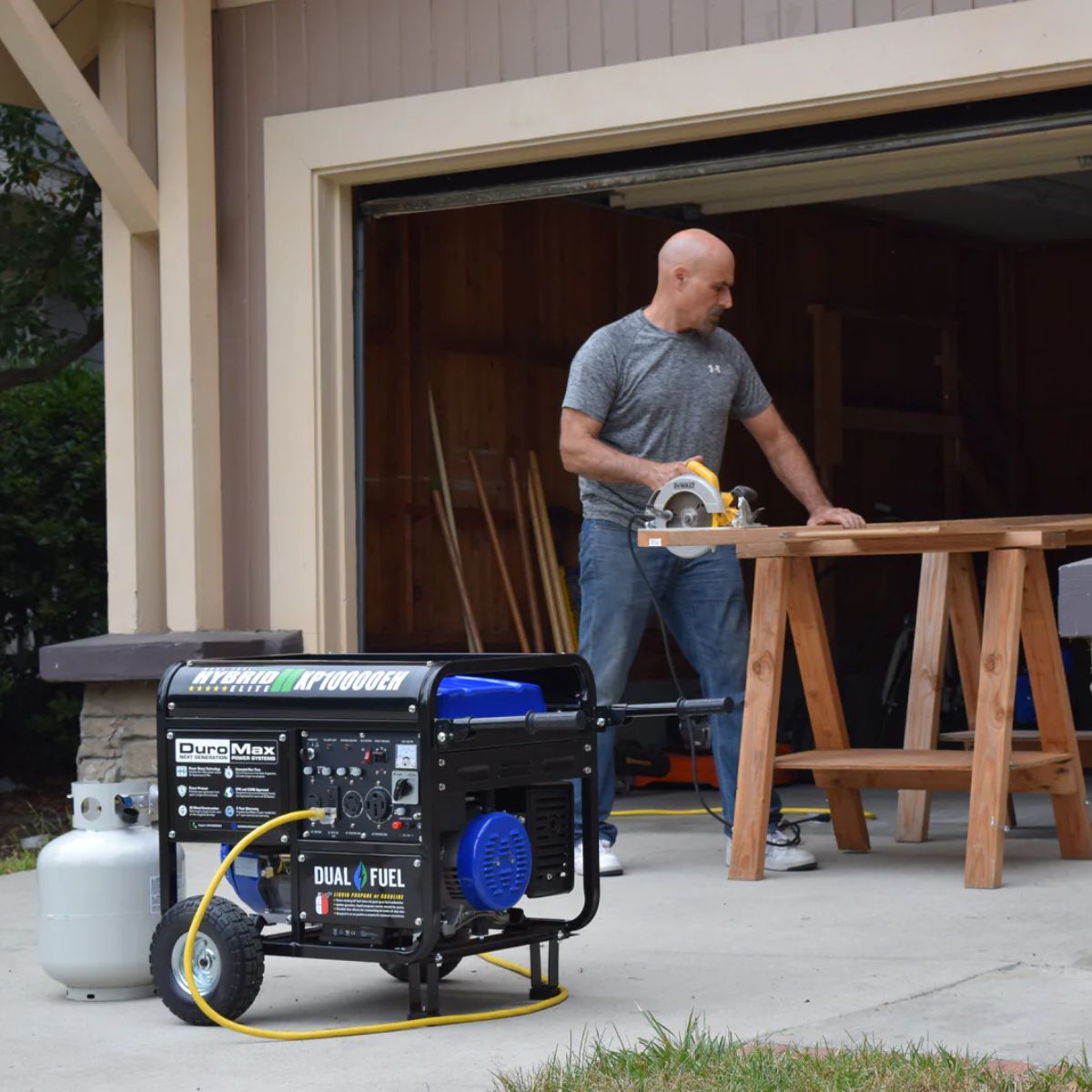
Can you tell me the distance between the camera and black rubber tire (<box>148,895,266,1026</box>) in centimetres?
379

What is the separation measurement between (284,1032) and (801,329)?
9042 millimetres

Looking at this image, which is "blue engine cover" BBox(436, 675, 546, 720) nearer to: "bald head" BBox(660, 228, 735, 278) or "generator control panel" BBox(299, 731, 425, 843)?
"generator control panel" BBox(299, 731, 425, 843)

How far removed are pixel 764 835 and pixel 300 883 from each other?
2059mm

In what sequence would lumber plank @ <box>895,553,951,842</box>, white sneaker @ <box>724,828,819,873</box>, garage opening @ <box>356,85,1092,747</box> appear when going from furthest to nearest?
1. garage opening @ <box>356,85,1092,747</box>
2. lumber plank @ <box>895,553,951,842</box>
3. white sneaker @ <box>724,828,819,873</box>

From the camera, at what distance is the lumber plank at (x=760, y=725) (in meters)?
5.60

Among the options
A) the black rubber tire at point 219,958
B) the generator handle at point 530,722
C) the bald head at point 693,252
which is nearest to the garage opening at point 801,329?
the bald head at point 693,252

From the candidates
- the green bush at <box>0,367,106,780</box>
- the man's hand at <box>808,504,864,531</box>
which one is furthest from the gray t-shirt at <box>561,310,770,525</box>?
the green bush at <box>0,367,106,780</box>

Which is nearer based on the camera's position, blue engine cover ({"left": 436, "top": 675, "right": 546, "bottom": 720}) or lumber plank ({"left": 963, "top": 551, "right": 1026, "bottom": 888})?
blue engine cover ({"left": 436, "top": 675, "right": 546, "bottom": 720})

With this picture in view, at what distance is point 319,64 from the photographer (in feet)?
24.2

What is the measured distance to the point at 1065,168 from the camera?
8234 millimetres

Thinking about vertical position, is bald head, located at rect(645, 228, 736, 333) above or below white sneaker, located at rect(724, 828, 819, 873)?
above

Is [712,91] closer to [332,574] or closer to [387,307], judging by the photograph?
[332,574]

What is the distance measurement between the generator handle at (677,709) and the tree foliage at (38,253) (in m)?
6.30

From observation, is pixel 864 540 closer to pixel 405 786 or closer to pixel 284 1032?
pixel 405 786
